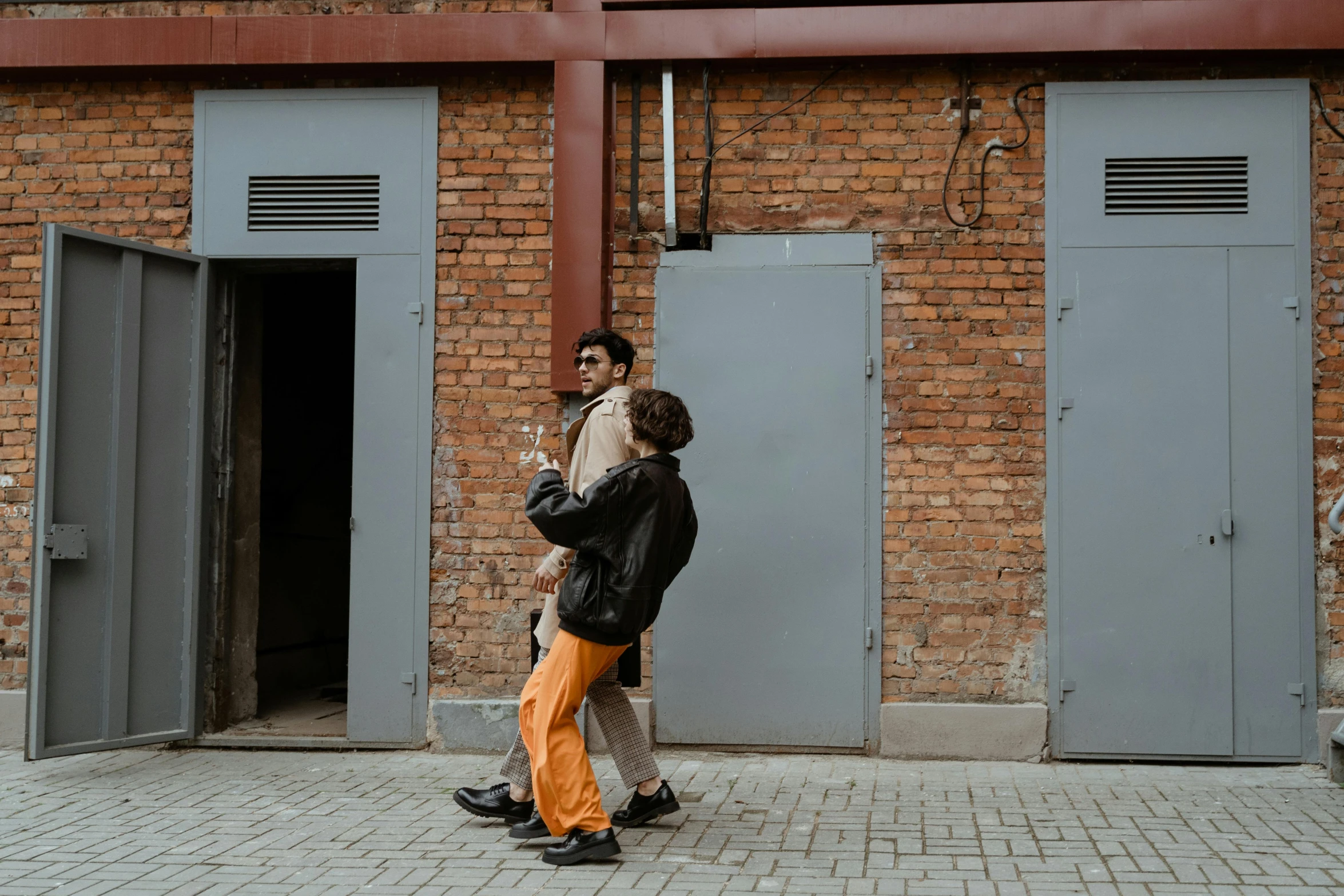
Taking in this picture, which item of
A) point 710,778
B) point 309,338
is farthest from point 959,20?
point 309,338

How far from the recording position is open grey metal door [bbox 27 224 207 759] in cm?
568

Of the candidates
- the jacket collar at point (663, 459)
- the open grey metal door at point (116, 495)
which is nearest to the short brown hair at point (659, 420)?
the jacket collar at point (663, 459)

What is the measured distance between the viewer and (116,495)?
19.6 ft

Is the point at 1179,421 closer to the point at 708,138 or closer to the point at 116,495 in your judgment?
the point at 708,138

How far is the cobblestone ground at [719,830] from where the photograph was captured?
13.1ft

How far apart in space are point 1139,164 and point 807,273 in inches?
75.0

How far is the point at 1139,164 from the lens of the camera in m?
6.21

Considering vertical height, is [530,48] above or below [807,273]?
above

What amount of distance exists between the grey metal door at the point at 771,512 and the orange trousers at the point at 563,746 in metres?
1.96

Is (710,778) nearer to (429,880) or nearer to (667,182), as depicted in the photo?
(429,880)

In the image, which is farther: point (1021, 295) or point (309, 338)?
point (309, 338)

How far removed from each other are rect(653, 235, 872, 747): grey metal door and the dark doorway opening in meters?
2.15

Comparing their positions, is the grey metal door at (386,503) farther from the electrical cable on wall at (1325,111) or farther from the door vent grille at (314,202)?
the electrical cable on wall at (1325,111)

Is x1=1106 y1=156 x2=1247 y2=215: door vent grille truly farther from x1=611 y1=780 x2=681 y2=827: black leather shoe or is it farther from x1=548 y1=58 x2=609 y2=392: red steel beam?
x1=611 y1=780 x2=681 y2=827: black leather shoe
